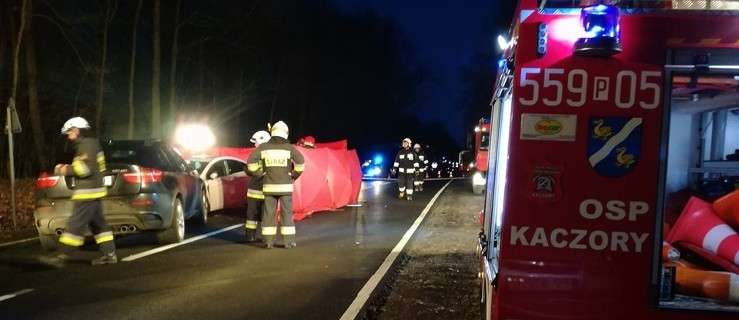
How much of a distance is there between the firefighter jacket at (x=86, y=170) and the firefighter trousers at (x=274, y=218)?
2228 mm

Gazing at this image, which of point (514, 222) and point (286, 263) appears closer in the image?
point (514, 222)

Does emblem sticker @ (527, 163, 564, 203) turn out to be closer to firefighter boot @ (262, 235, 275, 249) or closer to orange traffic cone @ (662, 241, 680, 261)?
orange traffic cone @ (662, 241, 680, 261)

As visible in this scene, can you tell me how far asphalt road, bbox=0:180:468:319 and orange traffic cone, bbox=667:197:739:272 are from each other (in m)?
2.96

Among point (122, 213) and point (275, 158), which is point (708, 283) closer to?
point (275, 158)

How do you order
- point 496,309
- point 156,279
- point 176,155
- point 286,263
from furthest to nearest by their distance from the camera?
point 176,155, point 286,263, point 156,279, point 496,309

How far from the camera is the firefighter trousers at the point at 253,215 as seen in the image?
9.16 metres

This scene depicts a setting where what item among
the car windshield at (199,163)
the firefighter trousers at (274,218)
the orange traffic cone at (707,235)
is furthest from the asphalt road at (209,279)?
the orange traffic cone at (707,235)

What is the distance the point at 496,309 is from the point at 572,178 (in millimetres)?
762

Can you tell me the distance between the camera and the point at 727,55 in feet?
9.30

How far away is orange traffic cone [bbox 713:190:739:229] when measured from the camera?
3.42 metres

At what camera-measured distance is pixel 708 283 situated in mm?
3125

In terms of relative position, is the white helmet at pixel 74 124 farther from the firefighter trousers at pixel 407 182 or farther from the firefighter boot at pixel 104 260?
the firefighter trousers at pixel 407 182

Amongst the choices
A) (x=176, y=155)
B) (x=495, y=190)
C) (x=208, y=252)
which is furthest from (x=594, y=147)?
(x=176, y=155)

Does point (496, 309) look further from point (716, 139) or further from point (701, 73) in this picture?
point (716, 139)
